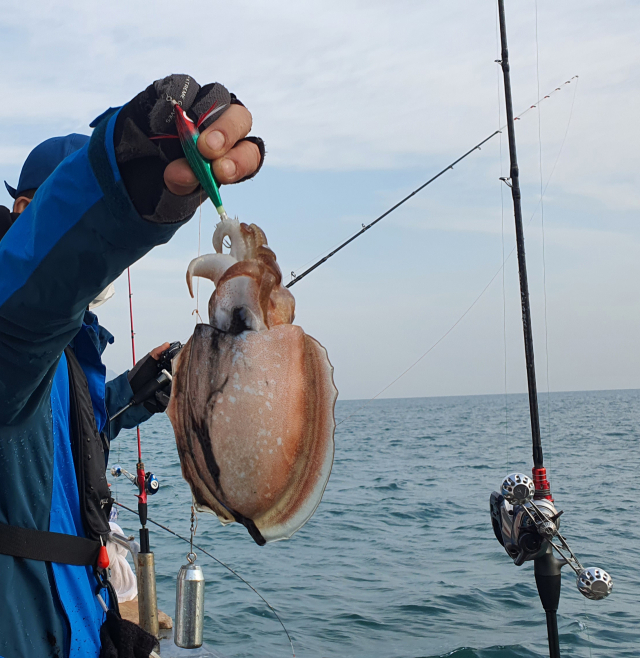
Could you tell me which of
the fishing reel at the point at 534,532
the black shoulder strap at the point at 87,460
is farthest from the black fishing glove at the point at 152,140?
the fishing reel at the point at 534,532

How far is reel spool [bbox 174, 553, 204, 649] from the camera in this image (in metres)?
4.06

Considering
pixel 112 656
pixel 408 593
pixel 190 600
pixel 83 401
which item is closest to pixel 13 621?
pixel 112 656

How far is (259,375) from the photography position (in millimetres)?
1184

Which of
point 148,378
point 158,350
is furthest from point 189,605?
point 158,350

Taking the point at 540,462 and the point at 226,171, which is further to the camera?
the point at 540,462

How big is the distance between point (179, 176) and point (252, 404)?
17.0 inches

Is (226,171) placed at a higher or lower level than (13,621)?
higher

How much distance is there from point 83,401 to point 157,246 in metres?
0.88

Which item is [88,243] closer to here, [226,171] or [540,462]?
[226,171]

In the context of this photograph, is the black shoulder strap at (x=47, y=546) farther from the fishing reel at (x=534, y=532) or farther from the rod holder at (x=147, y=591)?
the fishing reel at (x=534, y=532)

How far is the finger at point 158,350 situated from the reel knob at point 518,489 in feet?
8.54

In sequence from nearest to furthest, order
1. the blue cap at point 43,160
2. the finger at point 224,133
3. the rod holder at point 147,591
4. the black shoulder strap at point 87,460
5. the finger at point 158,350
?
the finger at point 224,133 < the black shoulder strap at point 87,460 < the blue cap at point 43,160 < the finger at point 158,350 < the rod holder at point 147,591

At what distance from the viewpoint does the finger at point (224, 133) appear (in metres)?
1.07

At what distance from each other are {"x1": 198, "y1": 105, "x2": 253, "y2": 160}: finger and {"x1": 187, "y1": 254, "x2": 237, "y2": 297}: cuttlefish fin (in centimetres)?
19
